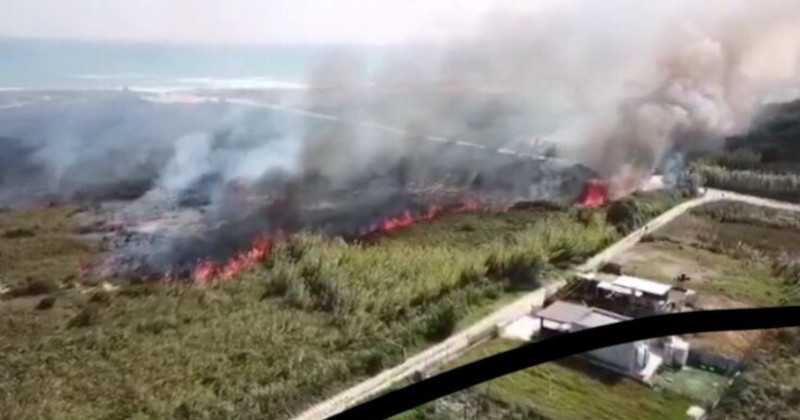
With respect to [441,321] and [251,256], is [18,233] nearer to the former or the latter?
[251,256]

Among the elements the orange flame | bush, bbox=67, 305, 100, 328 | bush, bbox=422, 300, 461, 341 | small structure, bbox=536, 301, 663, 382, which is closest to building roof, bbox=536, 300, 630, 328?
small structure, bbox=536, 301, 663, 382

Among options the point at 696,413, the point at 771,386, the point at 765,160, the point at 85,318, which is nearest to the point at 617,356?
the point at 696,413

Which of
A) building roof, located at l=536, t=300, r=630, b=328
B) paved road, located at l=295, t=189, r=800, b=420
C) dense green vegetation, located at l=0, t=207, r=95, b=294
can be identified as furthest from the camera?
building roof, located at l=536, t=300, r=630, b=328

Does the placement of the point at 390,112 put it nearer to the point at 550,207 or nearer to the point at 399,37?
the point at 399,37

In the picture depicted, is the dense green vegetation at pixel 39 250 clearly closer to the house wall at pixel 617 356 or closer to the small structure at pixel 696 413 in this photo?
the house wall at pixel 617 356

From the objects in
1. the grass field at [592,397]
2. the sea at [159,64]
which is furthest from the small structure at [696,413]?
the sea at [159,64]

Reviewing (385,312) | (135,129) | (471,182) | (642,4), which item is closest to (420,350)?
(385,312)

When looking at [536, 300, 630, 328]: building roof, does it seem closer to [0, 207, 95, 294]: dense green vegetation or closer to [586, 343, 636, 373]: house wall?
[586, 343, 636, 373]: house wall
